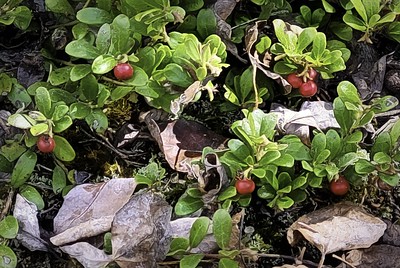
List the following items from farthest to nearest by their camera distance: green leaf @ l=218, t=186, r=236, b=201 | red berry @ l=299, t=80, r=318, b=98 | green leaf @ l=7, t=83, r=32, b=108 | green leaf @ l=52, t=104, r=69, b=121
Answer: green leaf @ l=7, t=83, r=32, b=108 < red berry @ l=299, t=80, r=318, b=98 < green leaf @ l=52, t=104, r=69, b=121 < green leaf @ l=218, t=186, r=236, b=201

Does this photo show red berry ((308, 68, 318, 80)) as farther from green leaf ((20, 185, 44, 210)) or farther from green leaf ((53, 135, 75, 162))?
green leaf ((20, 185, 44, 210))

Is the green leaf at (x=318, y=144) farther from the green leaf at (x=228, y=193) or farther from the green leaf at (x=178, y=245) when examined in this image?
the green leaf at (x=178, y=245)

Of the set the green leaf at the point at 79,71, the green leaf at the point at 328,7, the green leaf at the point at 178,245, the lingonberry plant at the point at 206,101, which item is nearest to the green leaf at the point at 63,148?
the lingonberry plant at the point at 206,101

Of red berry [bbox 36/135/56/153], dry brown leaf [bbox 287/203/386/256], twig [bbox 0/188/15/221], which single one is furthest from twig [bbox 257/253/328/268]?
twig [bbox 0/188/15/221]

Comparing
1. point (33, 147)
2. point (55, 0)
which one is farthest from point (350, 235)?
point (55, 0)

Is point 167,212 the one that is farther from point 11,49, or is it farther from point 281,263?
point 11,49
